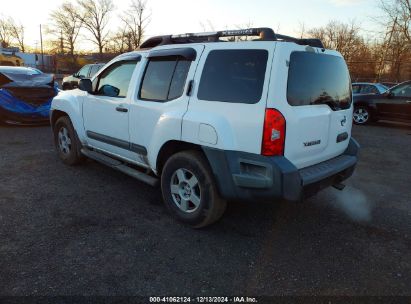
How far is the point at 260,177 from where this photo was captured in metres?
2.86

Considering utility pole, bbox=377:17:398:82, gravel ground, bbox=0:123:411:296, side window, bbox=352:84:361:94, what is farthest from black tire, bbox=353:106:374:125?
utility pole, bbox=377:17:398:82

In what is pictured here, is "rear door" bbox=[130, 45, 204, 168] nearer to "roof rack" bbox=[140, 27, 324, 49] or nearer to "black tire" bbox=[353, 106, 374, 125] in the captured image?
"roof rack" bbox=[140, 27, 324, 49]

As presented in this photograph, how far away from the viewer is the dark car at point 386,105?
1044 cm

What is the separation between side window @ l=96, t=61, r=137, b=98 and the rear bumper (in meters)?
1.71

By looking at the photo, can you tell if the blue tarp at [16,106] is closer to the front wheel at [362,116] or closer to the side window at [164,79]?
the side window at [164,79]

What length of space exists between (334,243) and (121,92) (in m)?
3.05

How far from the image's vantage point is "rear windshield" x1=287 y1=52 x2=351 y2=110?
295 centimetres

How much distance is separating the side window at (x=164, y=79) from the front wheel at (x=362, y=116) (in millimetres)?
9623

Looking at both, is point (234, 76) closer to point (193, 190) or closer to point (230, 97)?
point (230, 97)

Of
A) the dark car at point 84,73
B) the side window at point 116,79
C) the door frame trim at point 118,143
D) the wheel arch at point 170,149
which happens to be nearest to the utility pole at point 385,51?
the dark car at point 84,73

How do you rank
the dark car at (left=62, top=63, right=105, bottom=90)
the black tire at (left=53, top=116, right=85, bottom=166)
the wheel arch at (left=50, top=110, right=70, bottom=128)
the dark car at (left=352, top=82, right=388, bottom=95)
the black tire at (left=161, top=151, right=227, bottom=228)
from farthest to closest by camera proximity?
the dark car at (left=62, top=63, right=105, bottom=90)
the dark car at (left=352, top=82, right=388, bottom=95)
the wheel arch at (left=50, top=110, right=70, bottom=128)
the black tire at (left=53, top=116, right=85, bottom=166)
the black tire at (left=161, top=151, right=227, bottom=228)

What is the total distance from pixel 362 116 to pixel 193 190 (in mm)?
9882

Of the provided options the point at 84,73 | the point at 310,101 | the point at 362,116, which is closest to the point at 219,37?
the point at 310,101

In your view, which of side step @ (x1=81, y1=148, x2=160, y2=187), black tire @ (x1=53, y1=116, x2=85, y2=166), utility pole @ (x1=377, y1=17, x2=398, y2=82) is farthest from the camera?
utility pole @ (x1=377, y1=17, x2=398, y2=82)
